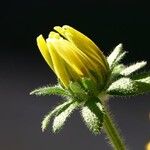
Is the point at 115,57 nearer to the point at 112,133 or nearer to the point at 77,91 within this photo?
the point at 77,91

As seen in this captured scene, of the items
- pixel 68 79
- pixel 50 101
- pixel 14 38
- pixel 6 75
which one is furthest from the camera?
pixel 14 38

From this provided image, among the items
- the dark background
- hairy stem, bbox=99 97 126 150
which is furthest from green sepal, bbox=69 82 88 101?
the dark background

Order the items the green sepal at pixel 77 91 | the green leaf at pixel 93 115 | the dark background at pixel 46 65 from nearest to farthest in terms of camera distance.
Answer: the green leaf at pixel 93 115
the green sepal at pixel 77 91
the dark background at pixel 46 65

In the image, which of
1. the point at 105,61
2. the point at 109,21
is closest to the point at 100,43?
the point at 109,21

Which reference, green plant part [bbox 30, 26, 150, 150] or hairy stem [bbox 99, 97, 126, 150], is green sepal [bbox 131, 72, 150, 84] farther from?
hairy stem [bbox 99, 97, 126, 150]

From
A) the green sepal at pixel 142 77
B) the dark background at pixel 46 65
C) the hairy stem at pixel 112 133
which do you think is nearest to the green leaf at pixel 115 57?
the green sepal at pixel 142 77

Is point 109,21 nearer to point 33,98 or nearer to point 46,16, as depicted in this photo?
point 46,16

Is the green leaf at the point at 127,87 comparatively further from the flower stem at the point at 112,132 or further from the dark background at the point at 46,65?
the dark background at the point at 46,65

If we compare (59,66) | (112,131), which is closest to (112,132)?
(112,131)

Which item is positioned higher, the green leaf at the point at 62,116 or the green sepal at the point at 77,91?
the green sepal at the point at 77,91
